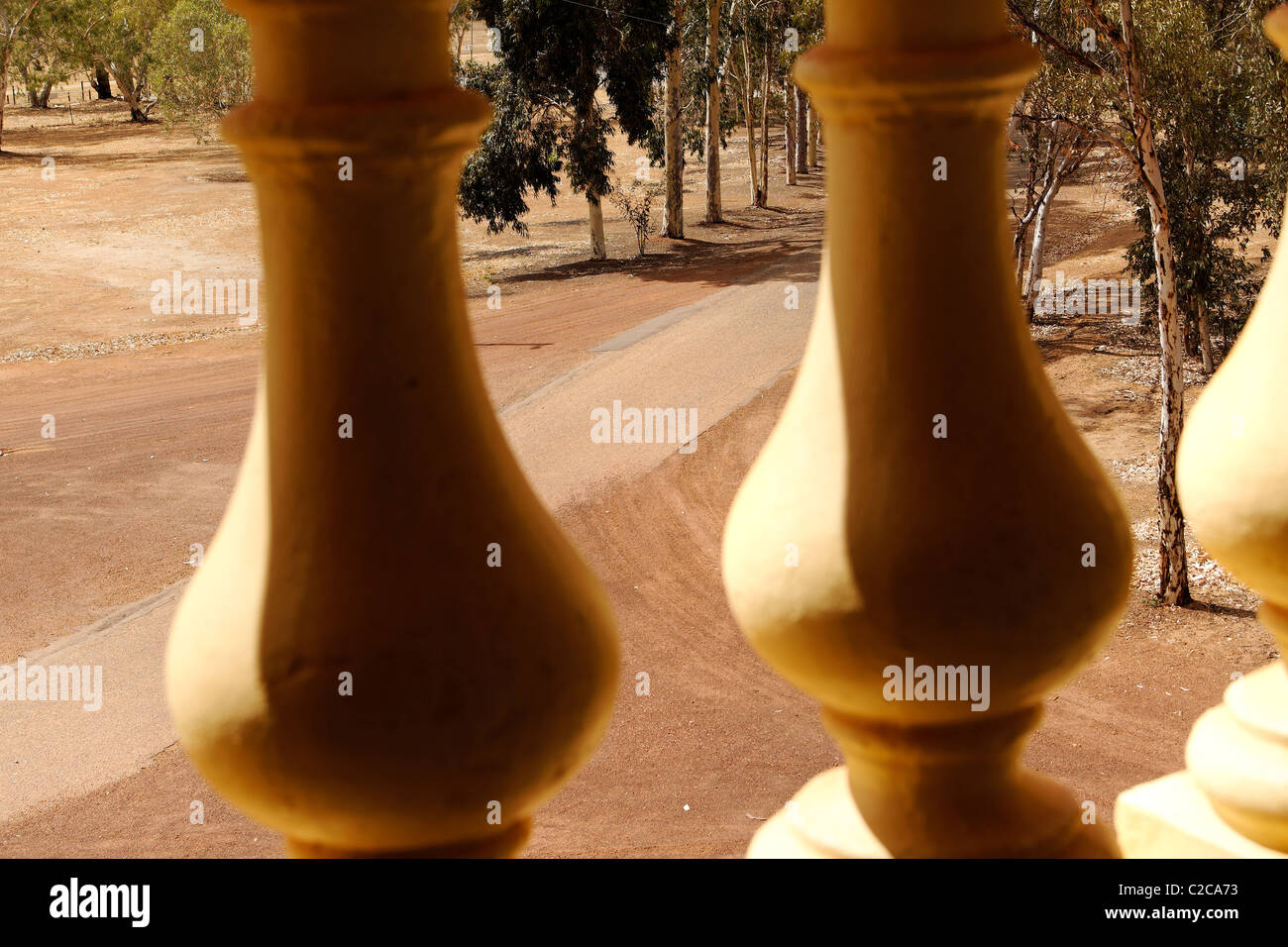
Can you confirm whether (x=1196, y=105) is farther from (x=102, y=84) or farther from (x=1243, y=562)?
(x=102, y=84)

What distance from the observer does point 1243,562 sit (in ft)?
5.60

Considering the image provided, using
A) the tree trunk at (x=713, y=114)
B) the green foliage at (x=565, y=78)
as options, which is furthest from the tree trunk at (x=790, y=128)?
the green foliage at (x=565, y=78)

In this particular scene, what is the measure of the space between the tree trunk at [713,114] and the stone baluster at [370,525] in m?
35.0

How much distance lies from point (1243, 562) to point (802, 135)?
52609 mm

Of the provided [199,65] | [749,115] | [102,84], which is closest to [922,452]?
[749,115]

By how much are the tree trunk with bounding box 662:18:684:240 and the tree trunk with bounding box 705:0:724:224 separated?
86 cm

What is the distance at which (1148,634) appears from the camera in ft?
49.3

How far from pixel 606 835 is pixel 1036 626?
1012 cm

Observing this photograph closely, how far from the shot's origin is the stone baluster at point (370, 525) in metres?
1.12

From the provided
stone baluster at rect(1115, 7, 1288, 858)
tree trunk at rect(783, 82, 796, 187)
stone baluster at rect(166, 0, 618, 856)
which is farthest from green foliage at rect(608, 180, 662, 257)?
stone baluster at rect(166, 0, 618, 856)

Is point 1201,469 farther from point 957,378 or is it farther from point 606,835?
point 606,835

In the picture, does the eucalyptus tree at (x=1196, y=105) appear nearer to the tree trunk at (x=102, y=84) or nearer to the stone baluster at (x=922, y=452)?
the stone baluster at (x=922, y=452)

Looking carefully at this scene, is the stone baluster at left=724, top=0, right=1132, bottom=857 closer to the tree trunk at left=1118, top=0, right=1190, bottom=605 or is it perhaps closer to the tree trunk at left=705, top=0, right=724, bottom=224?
the tree trunk at left=1118, top=0, right=1190, bottom=605

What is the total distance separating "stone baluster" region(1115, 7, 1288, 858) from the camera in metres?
1.68
